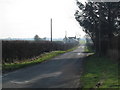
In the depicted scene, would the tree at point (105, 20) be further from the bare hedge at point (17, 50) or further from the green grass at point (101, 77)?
the green grass at point (101, 77)

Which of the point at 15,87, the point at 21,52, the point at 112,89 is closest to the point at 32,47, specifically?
the point at 21,52

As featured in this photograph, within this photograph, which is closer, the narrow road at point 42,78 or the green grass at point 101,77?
the green grass at point 101,77

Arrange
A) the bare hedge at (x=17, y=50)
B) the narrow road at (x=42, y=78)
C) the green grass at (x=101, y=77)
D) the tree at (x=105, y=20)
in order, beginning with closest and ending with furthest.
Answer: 1. the green grass at (x=101, y=77)
2. the narrow road at (x=42, y=78)
3. the bare hedge at (x=17, y=50)
4. the tree at (x=105, y=20)

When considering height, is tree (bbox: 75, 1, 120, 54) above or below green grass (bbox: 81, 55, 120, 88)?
above

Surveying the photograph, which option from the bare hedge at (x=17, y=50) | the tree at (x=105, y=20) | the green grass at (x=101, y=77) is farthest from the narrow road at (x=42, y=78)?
the tree at (x=105, y=20)

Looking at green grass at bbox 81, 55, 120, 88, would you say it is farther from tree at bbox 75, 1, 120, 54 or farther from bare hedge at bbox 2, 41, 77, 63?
tree at bbox 75, 1, 120, 54

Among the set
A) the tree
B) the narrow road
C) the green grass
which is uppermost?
the tree

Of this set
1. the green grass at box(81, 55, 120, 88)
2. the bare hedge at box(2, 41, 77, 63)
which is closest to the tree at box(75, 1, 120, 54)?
the bare hedge at box(2, 41, 77, 63)

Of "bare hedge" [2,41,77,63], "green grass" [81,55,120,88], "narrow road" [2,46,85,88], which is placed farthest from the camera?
"bare hedge" [2,41,77,63]

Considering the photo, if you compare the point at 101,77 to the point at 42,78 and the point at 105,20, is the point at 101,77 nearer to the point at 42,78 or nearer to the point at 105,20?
the point at 42,78

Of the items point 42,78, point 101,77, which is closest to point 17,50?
point 42,78

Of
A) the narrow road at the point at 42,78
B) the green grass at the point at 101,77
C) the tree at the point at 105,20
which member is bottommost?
the narrow road at the point at 42,78

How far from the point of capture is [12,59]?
1158 inches

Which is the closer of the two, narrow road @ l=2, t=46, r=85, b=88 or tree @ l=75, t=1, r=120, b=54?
narrow road @ l=2, t=46, r=85, b=88
